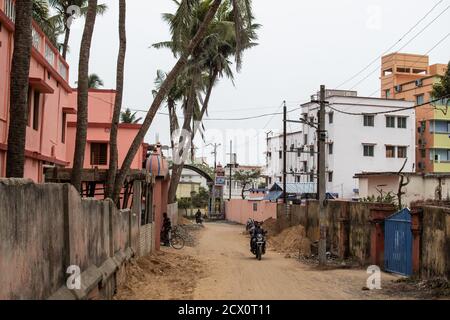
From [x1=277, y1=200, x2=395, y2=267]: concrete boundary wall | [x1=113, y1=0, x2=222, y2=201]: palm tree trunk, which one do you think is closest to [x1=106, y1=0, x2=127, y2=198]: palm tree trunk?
[x1=113, y1=0, x2=222, y2=201]: palm tree trunk

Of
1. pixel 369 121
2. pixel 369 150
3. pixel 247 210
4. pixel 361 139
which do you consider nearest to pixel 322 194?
pixel 361 139

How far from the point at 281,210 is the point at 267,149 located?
1537 inches

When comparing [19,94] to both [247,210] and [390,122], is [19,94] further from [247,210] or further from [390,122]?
[390,122]

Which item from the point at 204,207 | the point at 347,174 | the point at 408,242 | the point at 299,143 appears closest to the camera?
the point at 408,242

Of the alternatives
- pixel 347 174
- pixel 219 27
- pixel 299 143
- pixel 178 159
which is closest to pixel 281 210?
pixel 178 159

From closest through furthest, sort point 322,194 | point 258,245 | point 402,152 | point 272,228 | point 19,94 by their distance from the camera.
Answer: point 19,94 → point 322,194 → point 258,245 → point 272,228 → point 402,152

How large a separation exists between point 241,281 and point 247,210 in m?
39.0

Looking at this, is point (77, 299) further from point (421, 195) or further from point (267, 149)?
point (267, 149)

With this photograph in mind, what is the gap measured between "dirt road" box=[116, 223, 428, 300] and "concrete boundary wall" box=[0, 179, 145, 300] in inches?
80.9

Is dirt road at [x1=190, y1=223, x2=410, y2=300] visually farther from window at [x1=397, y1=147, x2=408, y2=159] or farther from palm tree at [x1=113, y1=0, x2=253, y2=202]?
window at [x1=397, y1=147, x2=408, y2=159]

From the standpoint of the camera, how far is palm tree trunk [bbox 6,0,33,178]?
10539mm

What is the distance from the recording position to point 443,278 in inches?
500

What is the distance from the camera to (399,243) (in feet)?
53.7

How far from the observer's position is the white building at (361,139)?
52.1 metres
